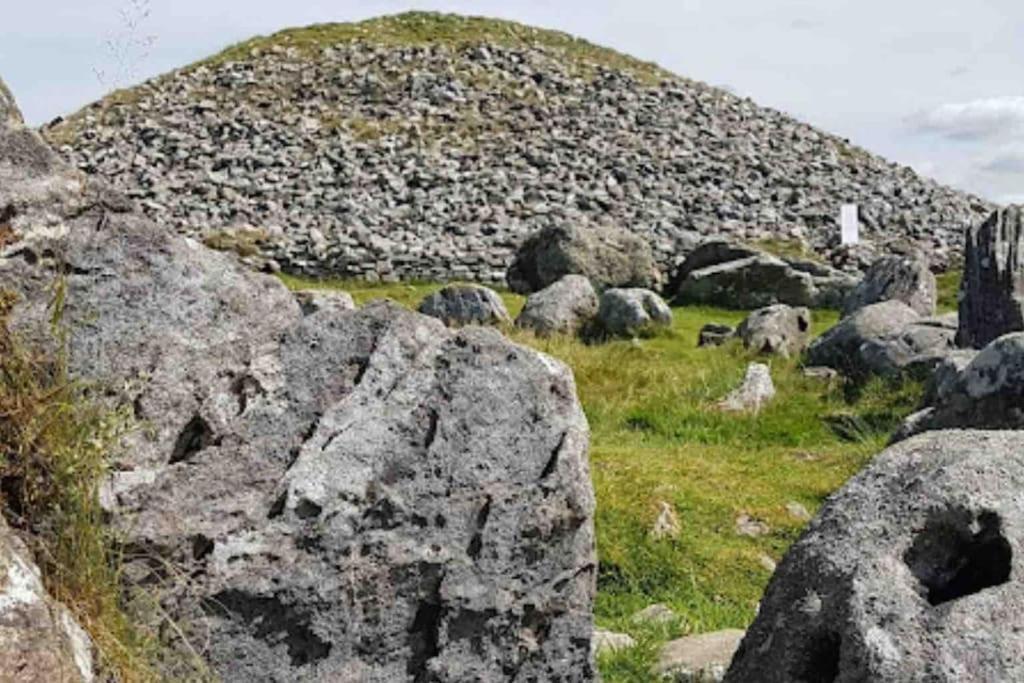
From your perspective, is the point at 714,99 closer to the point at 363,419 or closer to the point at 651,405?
the point at 651,405

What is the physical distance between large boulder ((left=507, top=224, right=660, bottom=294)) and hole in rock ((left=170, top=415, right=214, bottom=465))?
2768 cm

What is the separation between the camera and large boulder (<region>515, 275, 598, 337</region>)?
88.4 ft

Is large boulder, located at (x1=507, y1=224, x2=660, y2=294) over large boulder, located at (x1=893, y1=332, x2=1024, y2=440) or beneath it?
beneath

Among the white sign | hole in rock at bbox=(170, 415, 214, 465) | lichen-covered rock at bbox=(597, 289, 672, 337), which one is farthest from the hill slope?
hole in rock at bbox=(170, 415, 214, 465)

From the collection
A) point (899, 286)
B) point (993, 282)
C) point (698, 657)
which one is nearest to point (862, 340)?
point (993, 282)

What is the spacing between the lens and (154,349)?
6.43 m

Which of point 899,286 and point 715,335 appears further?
point 899,286

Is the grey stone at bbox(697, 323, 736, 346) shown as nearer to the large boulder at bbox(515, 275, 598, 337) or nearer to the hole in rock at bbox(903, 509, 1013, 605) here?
the large boulder at bbox(515, 275, 598, 337)

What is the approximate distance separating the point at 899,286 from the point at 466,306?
28.2 feet

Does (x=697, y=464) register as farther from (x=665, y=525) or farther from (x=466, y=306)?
(x=466, y=306)

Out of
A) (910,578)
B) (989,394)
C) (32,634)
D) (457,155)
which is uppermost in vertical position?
(910,578)

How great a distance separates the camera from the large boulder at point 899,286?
28875mm

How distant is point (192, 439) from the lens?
21.1ft

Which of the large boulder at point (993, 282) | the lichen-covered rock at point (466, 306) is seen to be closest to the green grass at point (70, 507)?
the large boulder at point (993, 282)
